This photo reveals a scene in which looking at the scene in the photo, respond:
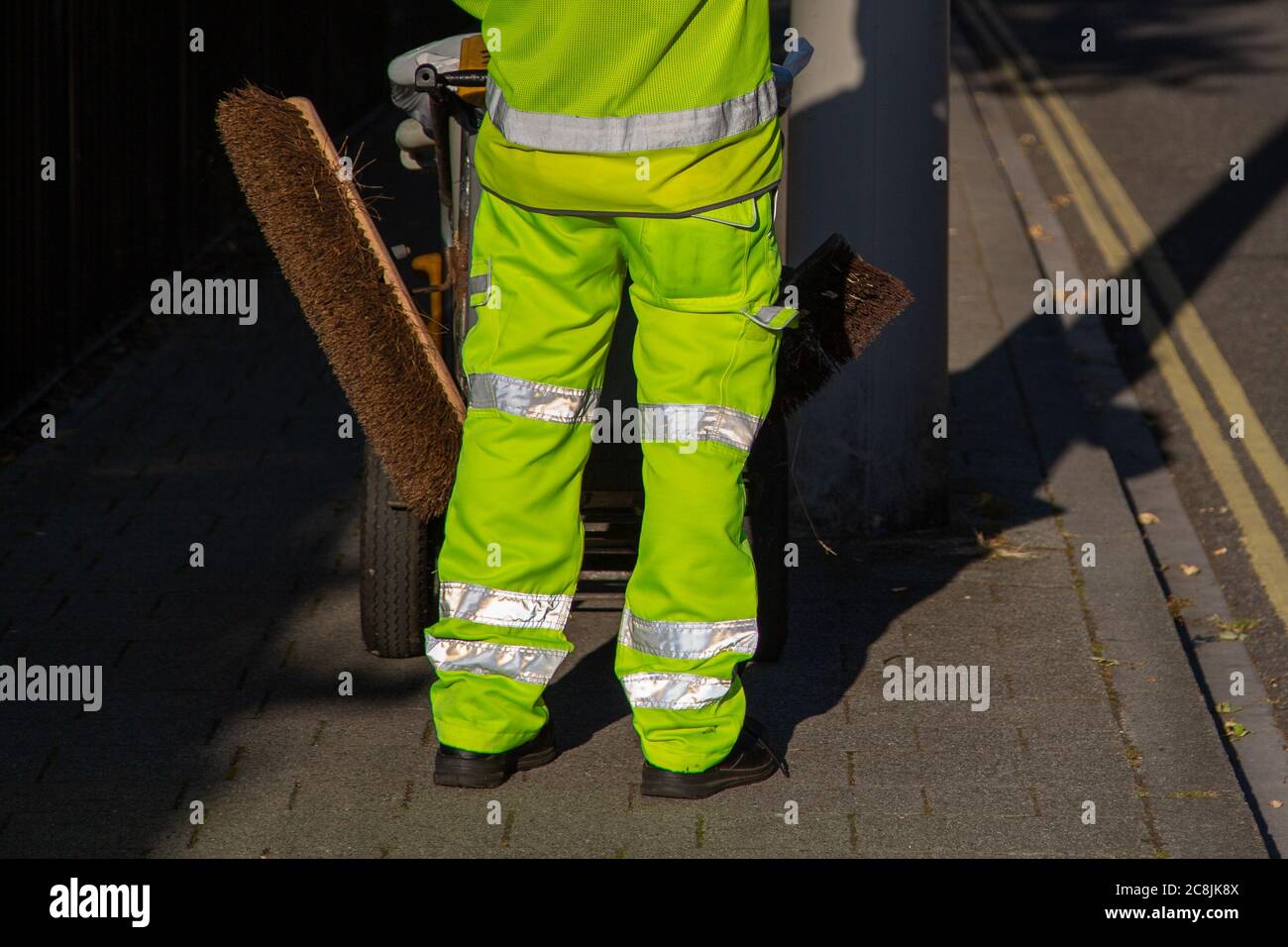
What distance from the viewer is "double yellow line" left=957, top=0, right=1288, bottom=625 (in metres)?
6.41

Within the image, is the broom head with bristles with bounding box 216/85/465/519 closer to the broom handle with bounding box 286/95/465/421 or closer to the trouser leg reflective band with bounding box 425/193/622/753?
the broom handle with bounding box 286/95/465/421

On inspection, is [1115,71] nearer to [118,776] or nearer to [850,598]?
[850,598]

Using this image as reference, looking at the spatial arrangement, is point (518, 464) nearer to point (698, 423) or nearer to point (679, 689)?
point (698, 423)

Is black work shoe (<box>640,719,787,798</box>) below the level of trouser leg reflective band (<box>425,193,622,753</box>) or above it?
below

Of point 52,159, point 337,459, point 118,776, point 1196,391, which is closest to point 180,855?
point 118,776

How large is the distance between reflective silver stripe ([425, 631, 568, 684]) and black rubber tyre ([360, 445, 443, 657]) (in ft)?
2.17

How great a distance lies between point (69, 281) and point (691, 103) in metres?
4.30

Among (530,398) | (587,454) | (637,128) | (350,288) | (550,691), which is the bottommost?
(550,691)

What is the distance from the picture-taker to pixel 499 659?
410 centimetres

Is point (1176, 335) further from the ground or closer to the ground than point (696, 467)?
closer to the ground

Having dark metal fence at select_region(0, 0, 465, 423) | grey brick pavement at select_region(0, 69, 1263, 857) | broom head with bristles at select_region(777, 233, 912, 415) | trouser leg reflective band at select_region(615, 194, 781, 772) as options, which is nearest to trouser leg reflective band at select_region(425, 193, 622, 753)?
trouser leg reflective band at select_region(615, 194, 781, 772)

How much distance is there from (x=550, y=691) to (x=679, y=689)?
2.61ft

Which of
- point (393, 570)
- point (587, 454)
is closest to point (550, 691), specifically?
point (393, 570)

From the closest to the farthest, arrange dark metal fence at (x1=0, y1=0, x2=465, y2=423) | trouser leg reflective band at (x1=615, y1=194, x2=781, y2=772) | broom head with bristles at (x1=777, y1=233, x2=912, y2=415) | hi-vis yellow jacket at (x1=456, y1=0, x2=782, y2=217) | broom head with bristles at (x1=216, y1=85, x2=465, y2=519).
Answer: hi-vis yellow jacket at (x1=456, y1=0, x2=782, y2=217)
trouser leg reflective band at (x1=615, y1=194, x2=781, y2=772)
broom head with bristles at (x1=216, y1=85, x2=465, y2=519)
broom head with bristles at (x1=777, y1=233, x2=912, y2=415)
dark metal fence at (x1=0, y1=0, x2=465, y2=423)
